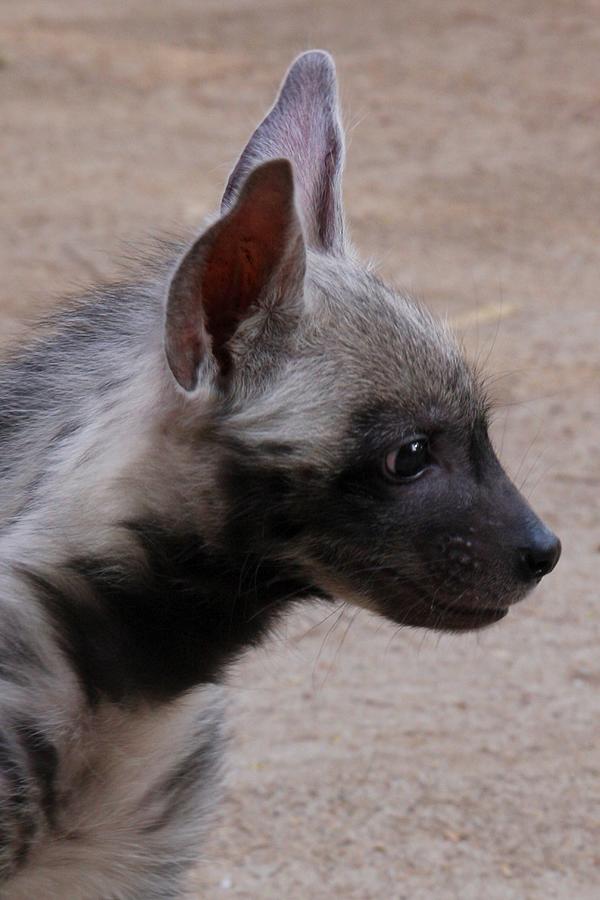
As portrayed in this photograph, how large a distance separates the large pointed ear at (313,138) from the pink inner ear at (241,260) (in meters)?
0.56

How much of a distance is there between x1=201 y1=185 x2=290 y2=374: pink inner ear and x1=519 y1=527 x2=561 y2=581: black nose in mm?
653

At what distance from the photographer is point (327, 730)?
14.3 feet

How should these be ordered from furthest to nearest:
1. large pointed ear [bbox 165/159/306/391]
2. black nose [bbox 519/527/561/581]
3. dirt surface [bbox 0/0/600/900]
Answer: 1. dirt surface [bbox 0/0/600/900]
2. black nose [bbox 519/527/561/581]
3. large pointed ear [bbox 165/159/306/391]

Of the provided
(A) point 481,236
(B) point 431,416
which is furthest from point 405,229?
(B) point 431,416

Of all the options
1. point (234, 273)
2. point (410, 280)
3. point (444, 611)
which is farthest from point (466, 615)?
point (410, 280)

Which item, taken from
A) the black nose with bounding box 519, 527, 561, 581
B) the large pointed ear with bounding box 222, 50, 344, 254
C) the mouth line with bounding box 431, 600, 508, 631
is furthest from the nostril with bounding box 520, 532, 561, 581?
the large pointed ear with bounding box 222, 50, 344, 254

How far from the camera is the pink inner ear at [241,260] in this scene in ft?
8.95

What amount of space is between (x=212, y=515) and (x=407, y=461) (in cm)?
36

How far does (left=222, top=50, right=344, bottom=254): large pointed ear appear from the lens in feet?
11.1

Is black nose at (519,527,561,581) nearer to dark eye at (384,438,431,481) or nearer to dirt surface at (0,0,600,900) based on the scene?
dark eye at (384,438,431,481)

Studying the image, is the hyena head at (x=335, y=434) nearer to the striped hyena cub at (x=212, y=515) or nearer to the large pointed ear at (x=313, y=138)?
the striped hyena cub at (x=212, y=515)

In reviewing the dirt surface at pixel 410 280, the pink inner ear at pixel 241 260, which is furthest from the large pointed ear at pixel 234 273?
the dirt surface at pixel 410 280

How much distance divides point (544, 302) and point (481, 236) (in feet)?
3.23

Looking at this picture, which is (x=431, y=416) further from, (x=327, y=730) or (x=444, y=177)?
(x=444, y=177)
